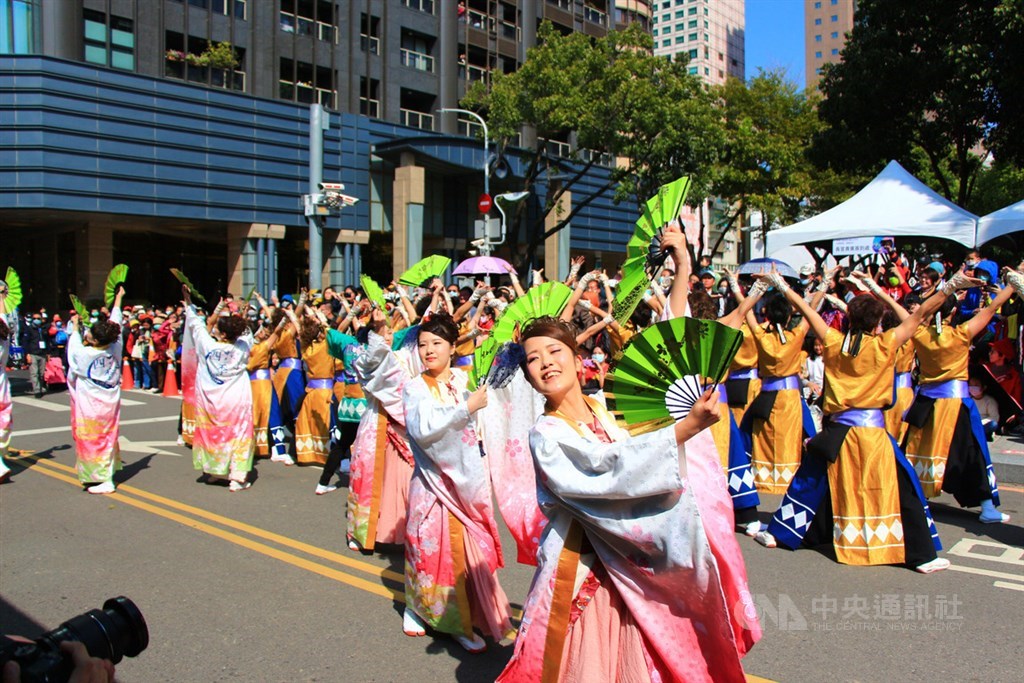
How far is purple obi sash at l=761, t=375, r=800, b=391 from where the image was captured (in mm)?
7129

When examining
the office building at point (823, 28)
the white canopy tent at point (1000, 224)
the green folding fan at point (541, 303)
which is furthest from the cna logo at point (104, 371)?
the office building at point (823, 28)

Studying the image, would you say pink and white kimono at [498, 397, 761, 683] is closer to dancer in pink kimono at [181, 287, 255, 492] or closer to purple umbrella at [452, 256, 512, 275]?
dancer in pink kimono at [181, 287, 255, 492]

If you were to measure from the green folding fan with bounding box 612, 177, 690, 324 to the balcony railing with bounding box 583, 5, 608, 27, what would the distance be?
134 feet

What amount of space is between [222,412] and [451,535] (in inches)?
178

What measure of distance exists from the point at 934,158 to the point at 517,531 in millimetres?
17118

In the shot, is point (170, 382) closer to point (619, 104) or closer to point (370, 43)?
point (619, 104)

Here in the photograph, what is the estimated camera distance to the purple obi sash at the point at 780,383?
713 cm

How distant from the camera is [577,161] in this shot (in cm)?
2534

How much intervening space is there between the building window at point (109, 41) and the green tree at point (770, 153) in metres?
18.7

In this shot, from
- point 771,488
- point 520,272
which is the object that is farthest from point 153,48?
point 771,488

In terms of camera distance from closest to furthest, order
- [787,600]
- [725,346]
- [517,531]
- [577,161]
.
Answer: [725,346]
[517,531]
[787,600]
[577,161]

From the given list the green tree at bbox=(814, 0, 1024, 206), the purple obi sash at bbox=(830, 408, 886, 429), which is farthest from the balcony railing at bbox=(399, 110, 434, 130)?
the purple obi sash at bbox=(830, 408, 886, 429)

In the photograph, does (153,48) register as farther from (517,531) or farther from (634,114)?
(517,531)

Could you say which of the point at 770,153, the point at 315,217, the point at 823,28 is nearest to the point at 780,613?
the point at 315,217
